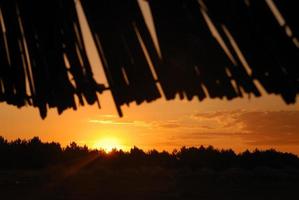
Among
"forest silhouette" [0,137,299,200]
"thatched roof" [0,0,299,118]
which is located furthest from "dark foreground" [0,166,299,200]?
"thatched roof" [0,0,299,118]

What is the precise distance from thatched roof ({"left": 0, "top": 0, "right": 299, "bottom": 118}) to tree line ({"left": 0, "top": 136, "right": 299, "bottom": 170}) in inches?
1128

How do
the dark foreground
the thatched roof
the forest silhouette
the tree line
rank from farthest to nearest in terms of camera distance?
the tree line
the forest silhouette
the dark foreground
the thatched roof

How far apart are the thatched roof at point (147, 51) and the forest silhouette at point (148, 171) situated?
24854 millimetres

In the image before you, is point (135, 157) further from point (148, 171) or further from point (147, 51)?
point (147, 51)

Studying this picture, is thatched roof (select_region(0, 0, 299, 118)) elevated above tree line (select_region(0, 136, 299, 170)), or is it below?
below

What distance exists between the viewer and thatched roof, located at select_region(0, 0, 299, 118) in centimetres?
232

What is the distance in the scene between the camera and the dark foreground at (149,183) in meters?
26.7

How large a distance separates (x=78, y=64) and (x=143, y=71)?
1.40 ft

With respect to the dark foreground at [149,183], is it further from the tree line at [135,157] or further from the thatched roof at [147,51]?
the thatched roof at [147,51]

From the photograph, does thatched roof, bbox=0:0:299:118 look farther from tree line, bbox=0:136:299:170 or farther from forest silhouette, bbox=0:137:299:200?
tree line, bbox=0:136:299:170

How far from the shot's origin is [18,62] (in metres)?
2.95

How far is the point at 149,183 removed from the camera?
102 ft

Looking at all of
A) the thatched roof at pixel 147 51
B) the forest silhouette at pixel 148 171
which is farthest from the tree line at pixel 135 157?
the thatched roof at pixel 147 51

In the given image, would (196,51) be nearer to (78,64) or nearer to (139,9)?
(139,9)
